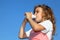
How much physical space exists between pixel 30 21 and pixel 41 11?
23 cm

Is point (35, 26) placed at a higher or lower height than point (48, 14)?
lower

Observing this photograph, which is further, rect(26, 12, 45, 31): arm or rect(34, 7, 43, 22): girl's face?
rect(34, 7, 43, 22): girl's face

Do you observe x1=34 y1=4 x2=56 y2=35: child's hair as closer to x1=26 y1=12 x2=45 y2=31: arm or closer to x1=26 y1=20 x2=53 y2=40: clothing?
x1=26 y1=20 x2=53 y2=40: clothing

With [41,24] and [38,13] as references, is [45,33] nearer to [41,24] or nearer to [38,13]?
[41,24]

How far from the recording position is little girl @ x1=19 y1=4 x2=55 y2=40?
176 centimetres

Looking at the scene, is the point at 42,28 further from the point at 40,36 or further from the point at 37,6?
the point at 37,6

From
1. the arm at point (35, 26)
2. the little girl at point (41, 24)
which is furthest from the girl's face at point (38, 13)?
the arm at point (35, 26)

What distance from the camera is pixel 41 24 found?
180cm

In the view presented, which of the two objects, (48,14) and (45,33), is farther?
(48,14)

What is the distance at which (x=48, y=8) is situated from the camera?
2.01 m

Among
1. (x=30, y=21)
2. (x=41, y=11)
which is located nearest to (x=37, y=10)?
(x=41, y=11)

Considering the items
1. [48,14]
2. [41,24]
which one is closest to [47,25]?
[41,24]

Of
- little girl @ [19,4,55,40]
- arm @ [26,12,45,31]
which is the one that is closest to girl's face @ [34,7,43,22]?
little girl @ [19,4,55,40]

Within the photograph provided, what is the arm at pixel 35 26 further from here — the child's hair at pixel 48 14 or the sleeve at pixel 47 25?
the child's hair at pixel 48 14
